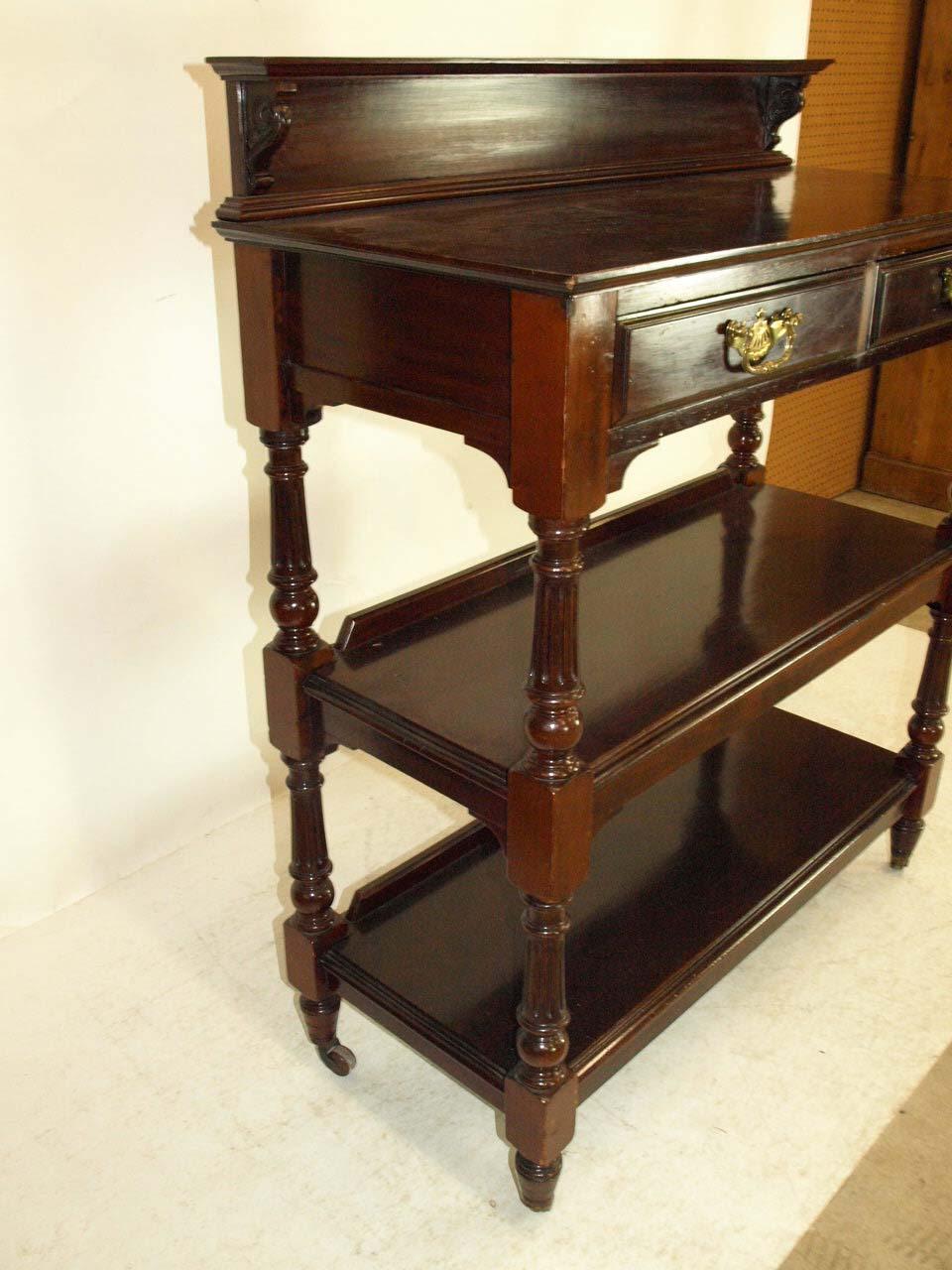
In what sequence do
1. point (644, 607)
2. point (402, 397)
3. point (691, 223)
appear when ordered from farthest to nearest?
point (644, 607), point (691, 223), point (402, 397)

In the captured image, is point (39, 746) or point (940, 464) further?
point (940, 464)

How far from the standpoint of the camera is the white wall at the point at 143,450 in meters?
2.10

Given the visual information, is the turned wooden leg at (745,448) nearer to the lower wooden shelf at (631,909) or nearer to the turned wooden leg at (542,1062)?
the lower wooden shelf at (631,909)

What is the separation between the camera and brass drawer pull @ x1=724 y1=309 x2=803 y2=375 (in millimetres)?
1528

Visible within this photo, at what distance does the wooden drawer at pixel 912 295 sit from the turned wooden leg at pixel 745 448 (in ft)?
2.14

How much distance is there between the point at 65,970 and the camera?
232 cm

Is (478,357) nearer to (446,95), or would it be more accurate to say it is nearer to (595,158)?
(446,95)

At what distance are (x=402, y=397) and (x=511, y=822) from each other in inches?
22.2

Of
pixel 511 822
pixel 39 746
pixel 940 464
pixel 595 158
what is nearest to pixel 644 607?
pixel 511 822

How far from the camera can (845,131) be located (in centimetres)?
411

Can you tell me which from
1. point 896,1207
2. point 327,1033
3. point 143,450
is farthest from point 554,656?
point 143,450

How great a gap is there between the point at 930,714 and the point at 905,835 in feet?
0.92

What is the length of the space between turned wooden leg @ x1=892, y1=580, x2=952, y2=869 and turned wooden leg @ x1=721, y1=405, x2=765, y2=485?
1.55ft

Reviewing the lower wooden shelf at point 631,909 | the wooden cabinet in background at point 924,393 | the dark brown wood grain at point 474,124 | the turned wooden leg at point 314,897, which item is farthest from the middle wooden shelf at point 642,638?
the wooden cabinet in background at point 924,393
